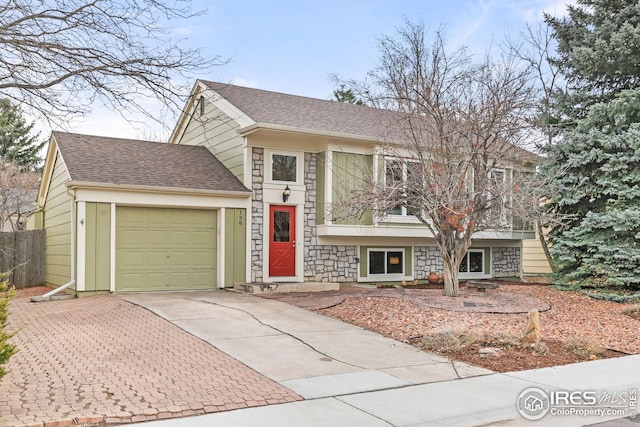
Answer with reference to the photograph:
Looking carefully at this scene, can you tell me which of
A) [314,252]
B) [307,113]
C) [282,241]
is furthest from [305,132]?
[314,252]

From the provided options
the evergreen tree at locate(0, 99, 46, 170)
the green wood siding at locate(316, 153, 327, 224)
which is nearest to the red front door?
the green wood siding at locate(316, 153, 327, 224)

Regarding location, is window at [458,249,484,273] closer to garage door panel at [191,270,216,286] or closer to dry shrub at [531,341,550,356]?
garage door panel at [191,270,216,286]

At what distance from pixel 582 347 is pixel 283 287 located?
685 centimetres

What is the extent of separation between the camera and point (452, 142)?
11023mm

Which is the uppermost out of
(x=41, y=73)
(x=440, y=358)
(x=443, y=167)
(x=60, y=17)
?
(x=60, y=17)

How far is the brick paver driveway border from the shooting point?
479 centimetres

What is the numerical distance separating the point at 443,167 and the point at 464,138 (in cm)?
72

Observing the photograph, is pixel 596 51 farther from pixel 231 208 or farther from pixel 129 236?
pixel 129 236

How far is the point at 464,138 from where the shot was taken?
11008 millimetres

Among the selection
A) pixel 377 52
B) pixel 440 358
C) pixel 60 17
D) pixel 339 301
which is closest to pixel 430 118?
pixel 377 52

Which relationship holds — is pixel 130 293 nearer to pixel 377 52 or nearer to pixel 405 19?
pixel 377 52

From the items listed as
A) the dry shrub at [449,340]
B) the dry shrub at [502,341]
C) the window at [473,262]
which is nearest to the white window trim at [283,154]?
the window at [473,262]

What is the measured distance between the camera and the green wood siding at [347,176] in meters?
14.1

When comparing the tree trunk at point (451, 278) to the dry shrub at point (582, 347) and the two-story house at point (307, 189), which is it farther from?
the dry shrub at point (582, 347)
